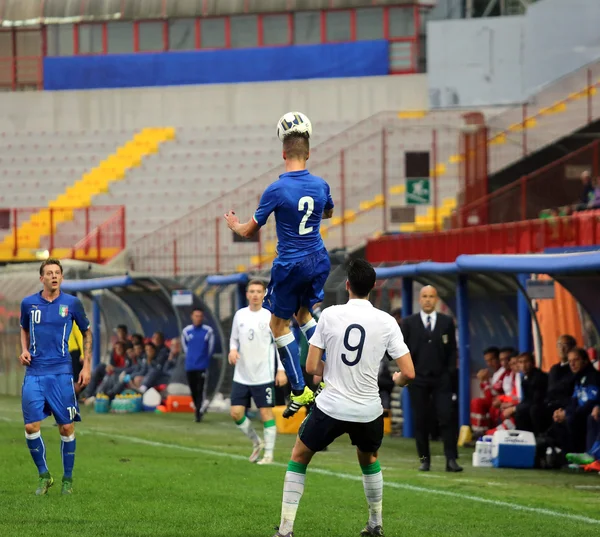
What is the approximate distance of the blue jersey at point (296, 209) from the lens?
9086 mm

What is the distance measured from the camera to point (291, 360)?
964 centimetres

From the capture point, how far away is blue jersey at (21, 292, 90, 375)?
39.0ft

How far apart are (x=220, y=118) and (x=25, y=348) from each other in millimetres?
32337

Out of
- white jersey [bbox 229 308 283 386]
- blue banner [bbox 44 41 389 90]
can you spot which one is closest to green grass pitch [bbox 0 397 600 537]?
white jersey [bbox 229 308 283 386]

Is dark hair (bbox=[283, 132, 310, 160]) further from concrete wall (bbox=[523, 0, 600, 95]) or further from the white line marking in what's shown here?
concrete wall (bbox=[523, 0, 600, 95])

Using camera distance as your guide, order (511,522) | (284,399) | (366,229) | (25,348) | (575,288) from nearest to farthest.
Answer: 1. (511,522)
2. (25,348)
3. (575,288)
4. (284,399)
5. (366,229)

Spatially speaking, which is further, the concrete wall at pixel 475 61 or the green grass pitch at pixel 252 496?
the concrete wall at pixel 475 61

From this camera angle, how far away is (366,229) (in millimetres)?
32094

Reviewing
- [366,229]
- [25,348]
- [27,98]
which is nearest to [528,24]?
[366,229]

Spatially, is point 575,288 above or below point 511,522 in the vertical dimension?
above

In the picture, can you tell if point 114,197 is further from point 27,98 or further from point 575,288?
point 575,288

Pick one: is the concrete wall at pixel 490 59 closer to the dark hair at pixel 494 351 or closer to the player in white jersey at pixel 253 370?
the dark hair at pixel 494 351

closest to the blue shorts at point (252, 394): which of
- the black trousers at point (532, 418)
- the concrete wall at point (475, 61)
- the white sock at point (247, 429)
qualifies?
the white sock at point (247, 429)

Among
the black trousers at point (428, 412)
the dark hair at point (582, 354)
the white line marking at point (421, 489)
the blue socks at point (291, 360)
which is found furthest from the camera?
the dark hair at point (582, 354)
